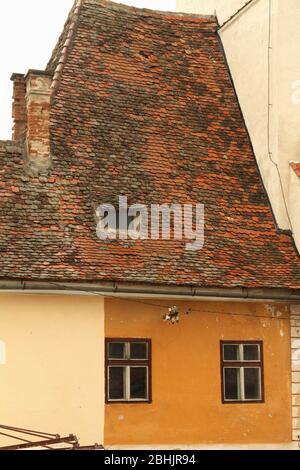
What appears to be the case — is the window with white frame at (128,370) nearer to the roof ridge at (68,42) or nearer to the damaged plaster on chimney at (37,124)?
the damaged plaster on chimney at (37,124)

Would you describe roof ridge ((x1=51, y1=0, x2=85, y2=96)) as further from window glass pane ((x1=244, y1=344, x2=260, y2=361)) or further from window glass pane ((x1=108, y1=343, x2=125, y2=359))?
window glass pane ((x1=244, y1=344, x2=260, y2=361))

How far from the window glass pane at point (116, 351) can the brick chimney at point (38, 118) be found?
3289 millimetres

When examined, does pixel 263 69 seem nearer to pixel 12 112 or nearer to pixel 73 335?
pixel 12 112

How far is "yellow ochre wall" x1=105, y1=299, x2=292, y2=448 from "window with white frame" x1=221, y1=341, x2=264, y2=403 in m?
0.11

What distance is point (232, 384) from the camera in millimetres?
18703

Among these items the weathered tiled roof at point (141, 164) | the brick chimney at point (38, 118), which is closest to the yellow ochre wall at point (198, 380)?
the weathered tiled roof at point (141, 164)

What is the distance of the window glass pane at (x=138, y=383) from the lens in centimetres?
1800

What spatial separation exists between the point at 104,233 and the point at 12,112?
3.36 metres

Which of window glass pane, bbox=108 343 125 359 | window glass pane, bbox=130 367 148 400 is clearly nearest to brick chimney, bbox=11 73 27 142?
window glass pane, bbox=108 343 125 359

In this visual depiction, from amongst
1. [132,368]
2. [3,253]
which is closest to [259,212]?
[132,368]

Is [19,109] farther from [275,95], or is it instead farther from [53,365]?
[53,365]

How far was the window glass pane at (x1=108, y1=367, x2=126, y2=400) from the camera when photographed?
1792cm

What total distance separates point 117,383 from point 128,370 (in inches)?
10.9

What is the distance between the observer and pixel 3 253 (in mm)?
17203
